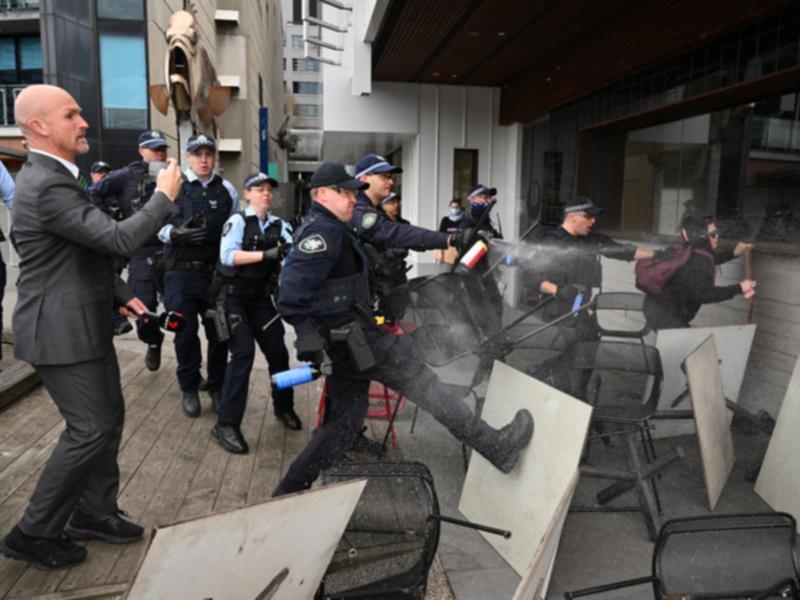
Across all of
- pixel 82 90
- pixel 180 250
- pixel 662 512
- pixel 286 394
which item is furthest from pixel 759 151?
pixel 82 90

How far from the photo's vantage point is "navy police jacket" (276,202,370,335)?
295 centimetres

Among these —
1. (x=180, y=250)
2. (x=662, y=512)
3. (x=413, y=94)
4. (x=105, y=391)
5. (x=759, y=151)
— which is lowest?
(x=662, y=512)

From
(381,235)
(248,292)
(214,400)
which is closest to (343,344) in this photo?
(381,235)

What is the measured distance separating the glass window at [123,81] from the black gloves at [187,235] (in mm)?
16156

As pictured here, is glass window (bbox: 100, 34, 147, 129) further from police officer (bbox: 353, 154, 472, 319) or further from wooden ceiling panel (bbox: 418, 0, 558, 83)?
police officer (bbox: 353, 154, 472, 319)

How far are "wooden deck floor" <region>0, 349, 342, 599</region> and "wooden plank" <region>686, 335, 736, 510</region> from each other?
2335 mm

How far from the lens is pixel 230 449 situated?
3.90 meters

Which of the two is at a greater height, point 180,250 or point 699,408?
point 180,250

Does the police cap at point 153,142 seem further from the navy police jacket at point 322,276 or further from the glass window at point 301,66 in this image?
the glass window at point 301,66

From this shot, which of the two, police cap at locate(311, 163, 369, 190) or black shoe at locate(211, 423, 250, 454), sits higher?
police cap at locate(311, 163, 369, 190)

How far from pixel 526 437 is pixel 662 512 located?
1.09 m

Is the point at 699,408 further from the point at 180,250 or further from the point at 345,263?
the point at 180,250

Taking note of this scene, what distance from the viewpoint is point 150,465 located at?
12.1ft

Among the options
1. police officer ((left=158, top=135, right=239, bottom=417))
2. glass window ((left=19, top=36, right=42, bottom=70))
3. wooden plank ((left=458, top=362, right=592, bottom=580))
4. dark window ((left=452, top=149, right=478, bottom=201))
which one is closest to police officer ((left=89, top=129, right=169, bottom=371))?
police officer ((left=158, top=135, right=239, bottom=417))
